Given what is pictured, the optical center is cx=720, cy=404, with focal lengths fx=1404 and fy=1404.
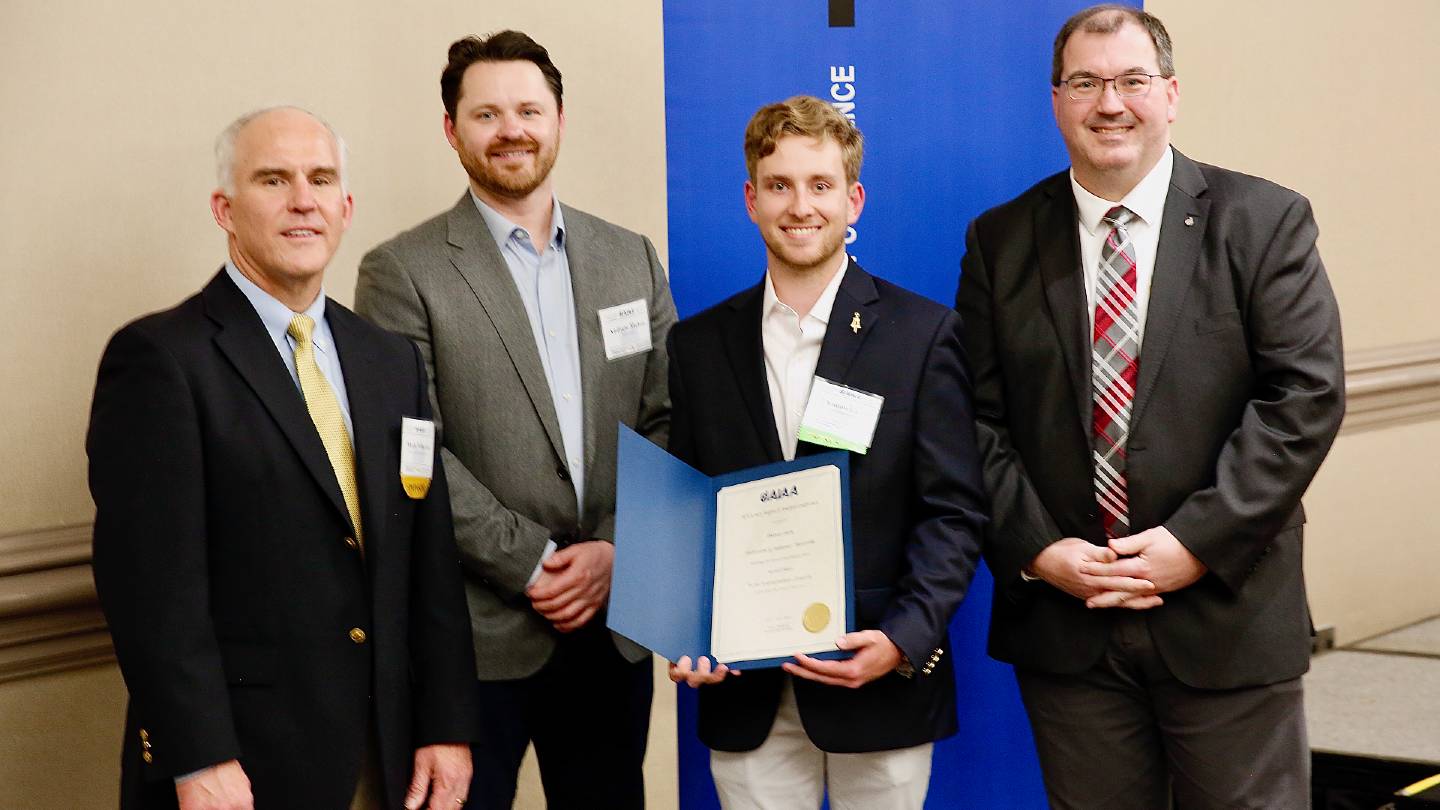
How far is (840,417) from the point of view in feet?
7.93

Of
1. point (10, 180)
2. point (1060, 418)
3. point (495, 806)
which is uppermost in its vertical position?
point (10, 180)

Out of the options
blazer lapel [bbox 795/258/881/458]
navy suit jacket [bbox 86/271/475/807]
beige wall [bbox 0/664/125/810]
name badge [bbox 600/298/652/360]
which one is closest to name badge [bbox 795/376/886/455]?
blazer lapel [bbox 795/258/881/458]

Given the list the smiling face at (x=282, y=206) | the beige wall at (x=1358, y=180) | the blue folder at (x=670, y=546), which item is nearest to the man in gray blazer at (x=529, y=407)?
the blue folder at (x=670, y=546)

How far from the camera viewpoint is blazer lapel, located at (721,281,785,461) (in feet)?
8.07

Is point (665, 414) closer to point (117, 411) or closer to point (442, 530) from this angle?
point (442, 530)

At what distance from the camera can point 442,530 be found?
2314 mm

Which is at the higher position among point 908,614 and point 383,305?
point 383,305

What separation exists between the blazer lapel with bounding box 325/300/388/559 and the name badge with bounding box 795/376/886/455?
70cm

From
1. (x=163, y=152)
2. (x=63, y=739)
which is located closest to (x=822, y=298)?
(x=163, y=152)

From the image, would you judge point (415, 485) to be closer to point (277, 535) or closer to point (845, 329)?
point (277, 535)

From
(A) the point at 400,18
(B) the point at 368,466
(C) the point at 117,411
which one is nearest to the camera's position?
(C) the point at 117,411

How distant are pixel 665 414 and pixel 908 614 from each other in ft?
2.32

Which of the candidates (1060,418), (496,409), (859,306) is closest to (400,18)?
(496,409)

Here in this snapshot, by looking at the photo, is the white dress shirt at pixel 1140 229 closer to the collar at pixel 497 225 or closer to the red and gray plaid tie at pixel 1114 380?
the red and gray plaid tie at pixel 1114 380
